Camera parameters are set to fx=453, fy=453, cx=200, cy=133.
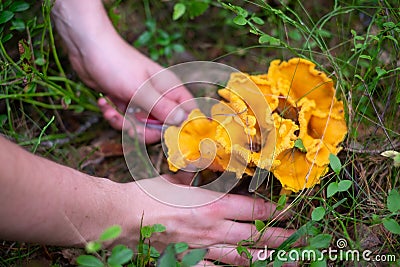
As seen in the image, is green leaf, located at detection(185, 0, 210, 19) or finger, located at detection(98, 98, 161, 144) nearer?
finger, located at detection(98, 98, 161, 144)

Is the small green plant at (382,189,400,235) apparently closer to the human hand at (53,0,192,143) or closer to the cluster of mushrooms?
the cluster of mushrooms

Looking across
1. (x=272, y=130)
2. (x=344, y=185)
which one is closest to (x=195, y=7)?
(x=272, y=130)

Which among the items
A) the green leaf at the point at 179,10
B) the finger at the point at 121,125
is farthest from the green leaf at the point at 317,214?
the green leaf at the point at 179,10

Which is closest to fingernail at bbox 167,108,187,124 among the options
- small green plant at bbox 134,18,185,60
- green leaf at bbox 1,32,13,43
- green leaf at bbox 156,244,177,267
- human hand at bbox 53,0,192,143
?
human hand at bbox 53,0,192,143

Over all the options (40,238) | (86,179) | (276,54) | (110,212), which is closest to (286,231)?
(110,212)

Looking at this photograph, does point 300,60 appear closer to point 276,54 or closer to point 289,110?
point 289,110

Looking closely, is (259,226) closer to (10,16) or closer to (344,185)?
(344,185)
